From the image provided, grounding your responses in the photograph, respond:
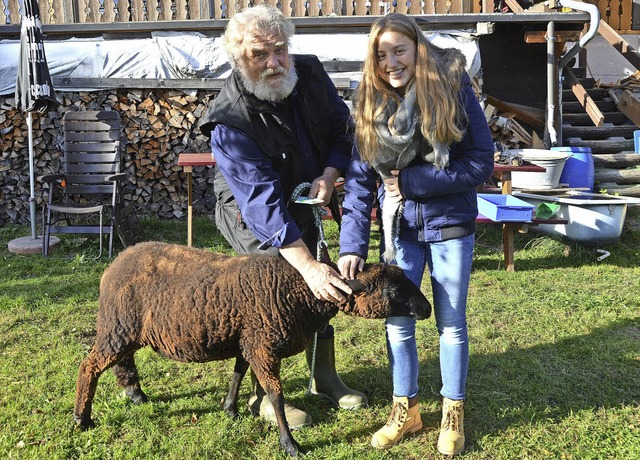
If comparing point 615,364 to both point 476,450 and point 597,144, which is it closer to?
point 476,450

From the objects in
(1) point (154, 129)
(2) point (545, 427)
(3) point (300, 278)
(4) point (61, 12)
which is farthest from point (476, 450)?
(4) point (61, 12)

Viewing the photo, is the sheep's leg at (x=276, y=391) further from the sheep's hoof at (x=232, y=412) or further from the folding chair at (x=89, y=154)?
the folding chair at (x=89, y=154)

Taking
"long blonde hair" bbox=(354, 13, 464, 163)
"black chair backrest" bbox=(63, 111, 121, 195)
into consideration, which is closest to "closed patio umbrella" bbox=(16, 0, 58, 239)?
"black chair backrest" bbox=(63, 111, 121, 195)

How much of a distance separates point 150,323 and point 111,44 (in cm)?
718

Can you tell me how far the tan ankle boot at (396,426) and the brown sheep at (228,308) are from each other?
0.43 meters

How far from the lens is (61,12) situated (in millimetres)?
9938

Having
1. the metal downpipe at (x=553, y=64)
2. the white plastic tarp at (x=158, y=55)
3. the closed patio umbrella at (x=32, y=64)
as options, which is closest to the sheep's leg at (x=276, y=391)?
the closed patio umbrella at (x=32, y=64)

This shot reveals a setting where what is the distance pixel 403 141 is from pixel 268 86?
725 millimetres

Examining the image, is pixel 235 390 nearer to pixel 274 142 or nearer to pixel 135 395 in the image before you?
pixel 135 395

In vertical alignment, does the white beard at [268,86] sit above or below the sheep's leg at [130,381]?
above

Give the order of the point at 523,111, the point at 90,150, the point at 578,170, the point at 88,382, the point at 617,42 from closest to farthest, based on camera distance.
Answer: the point at 88,382 → the point at 90,150 → the point at 578,170 → the point at 523,111 → the point at 617,42

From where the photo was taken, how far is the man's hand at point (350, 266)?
2.98 m

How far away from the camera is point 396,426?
10.8 ft

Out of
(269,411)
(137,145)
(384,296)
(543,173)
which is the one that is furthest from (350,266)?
(137,145)
